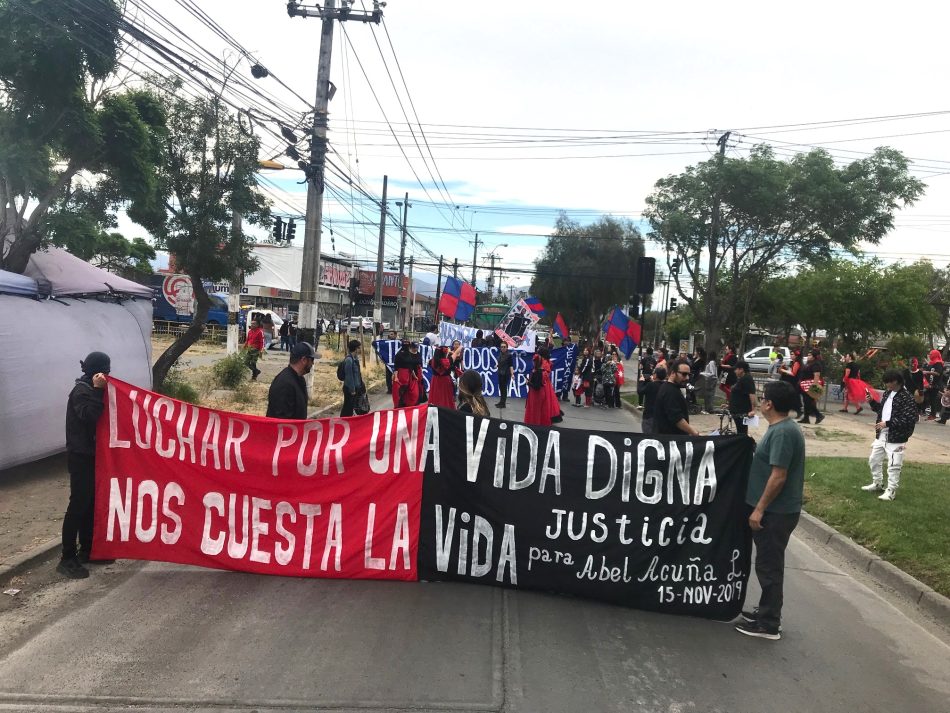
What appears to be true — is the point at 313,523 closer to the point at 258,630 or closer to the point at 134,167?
the point at 258,630

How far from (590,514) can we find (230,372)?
13390mm

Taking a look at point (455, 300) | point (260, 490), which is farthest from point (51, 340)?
point (455, 300)

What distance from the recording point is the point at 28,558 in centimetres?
577

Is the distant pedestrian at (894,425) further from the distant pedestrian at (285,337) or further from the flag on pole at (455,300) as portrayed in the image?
the distant pedestrian at (285,337)

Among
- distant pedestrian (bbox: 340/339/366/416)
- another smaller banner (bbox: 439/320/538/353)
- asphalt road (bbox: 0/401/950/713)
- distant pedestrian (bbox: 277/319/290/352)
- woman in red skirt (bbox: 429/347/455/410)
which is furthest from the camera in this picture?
distant pedestrian (bbox: 277/319/290/352)

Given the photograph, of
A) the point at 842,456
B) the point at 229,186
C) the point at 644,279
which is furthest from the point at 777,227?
the point at 229,186

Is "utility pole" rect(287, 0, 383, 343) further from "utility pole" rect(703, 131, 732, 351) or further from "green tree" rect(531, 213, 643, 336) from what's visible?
"green tree" rect(531, 213, 643, 336)

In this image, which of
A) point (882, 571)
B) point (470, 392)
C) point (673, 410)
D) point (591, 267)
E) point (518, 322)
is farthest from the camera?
point (591, 267)

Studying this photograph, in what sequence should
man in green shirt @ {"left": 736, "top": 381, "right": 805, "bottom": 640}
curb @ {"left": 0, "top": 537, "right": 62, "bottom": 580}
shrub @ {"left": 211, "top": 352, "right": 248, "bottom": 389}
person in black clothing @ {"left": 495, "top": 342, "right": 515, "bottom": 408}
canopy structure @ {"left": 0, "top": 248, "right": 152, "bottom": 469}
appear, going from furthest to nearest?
person in black clothing @ {"left": 495, "top": 342, "right": 515, "bottom": 408}, shrub @ {"left": 211, "top": 352, "right": 248, "bottom": 389}, canopy structure @ {"left": 0, "top": 248, "right": 152, "bottom": 469}, curb @ {"left": 0, "top": 537, "right": 62, "bottom": 580}, man in green shirt @ {"left": 736, "top": 381, "right": 805, "bottom": 640}

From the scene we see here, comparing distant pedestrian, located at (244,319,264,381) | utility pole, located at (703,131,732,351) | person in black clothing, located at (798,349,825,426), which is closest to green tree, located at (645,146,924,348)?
utility pole, located at (703,131,732,351)

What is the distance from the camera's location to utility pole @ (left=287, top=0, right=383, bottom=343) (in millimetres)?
15930

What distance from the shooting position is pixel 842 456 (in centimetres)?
1241

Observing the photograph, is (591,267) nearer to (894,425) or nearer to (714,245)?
(714,245)

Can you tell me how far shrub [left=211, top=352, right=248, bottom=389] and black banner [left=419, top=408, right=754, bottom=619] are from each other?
12.6 meters
